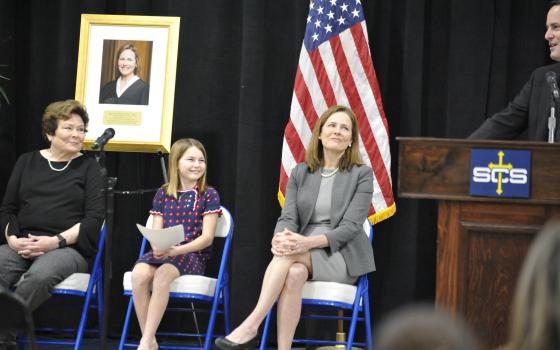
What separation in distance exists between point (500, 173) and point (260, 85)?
7.58 ft

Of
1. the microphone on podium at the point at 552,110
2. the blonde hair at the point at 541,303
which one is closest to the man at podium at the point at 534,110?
the microphone on podium at the point at 552,110

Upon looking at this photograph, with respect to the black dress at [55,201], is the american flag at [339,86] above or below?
above

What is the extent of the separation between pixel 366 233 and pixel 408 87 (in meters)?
1.17

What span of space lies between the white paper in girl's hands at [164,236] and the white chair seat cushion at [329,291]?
70cm

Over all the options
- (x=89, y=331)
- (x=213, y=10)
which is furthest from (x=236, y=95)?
(x=89, y=331)

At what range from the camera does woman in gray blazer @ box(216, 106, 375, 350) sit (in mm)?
4059

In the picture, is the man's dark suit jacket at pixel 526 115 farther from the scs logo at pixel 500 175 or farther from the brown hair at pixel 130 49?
the brown hair at pixel 130 49

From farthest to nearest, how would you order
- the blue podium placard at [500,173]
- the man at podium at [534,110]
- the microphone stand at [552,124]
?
the man at podium at [534,110], the microphone stand at [552,124], the blue podium placard at [500,173]

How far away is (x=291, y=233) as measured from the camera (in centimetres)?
414

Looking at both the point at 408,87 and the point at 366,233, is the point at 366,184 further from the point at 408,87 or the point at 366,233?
the point at 408,87

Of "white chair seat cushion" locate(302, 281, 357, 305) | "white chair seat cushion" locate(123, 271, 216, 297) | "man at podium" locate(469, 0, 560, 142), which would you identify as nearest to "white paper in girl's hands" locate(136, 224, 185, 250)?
"white chair seat cushion" locate(123, 271, 216, 297)

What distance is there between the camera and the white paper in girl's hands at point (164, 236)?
4172 mm

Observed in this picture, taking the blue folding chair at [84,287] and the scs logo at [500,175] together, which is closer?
the scs logo at [500,175]

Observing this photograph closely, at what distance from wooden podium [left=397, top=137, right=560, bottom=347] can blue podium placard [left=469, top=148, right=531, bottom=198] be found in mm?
19
